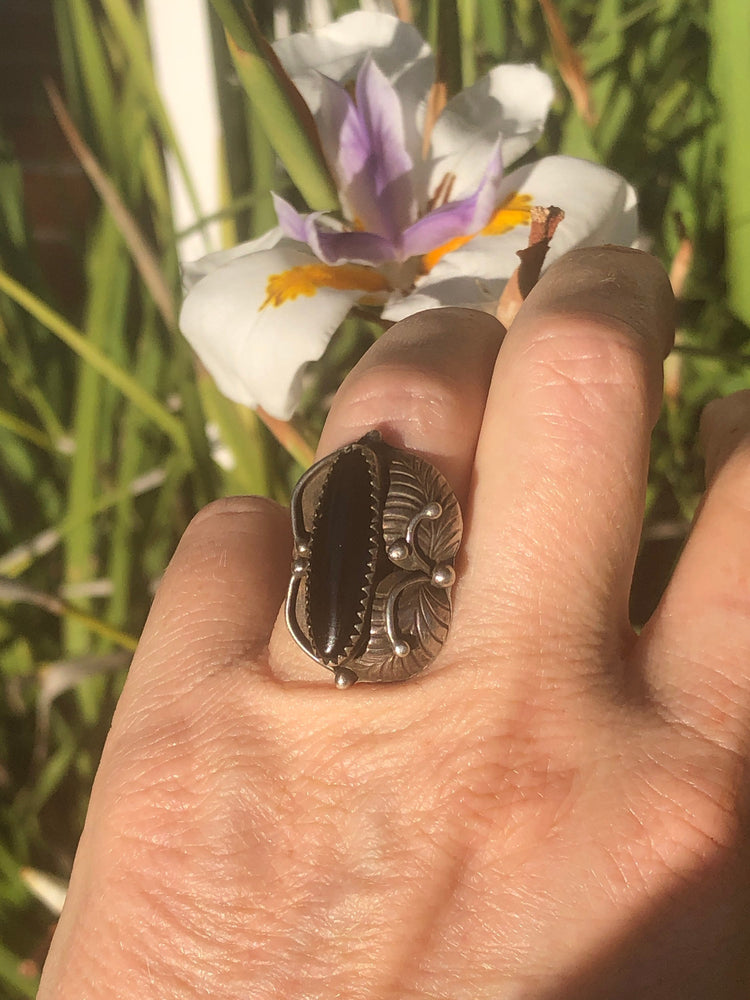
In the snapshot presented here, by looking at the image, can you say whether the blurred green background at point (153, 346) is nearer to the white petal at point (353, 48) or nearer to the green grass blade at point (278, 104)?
the white petal at point (353, 48)

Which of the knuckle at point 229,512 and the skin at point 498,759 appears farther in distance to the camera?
the knuckle at point 229,512

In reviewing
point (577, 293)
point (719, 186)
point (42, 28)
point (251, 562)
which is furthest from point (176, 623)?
point (42, 28)

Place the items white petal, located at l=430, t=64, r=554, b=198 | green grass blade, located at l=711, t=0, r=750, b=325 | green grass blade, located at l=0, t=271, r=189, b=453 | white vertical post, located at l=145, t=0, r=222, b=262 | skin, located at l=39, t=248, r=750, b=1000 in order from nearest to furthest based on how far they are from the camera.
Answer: skin, located at l=39, t=248, r=750, b=1000
green grass blade, located at l=711, t=0, r=750, b=325
white petal, located at l=430, t=64, r=554, b=198
green grass blade, located at l=0, t=271, r=189, b=453
white vertical post, located at l=145, t=0, r=222, b=262

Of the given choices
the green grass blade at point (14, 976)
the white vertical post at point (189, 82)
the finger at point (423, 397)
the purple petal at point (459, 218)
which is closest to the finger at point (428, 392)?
the finger at point (423, 397)

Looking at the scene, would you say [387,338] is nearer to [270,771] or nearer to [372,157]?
[372,157]

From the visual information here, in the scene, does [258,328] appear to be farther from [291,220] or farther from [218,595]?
[218,595]

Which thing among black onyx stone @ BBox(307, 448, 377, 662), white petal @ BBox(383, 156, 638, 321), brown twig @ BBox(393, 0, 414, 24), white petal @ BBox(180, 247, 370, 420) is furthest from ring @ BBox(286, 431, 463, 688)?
brown twig @ BBox(393, 0, 414, 24)

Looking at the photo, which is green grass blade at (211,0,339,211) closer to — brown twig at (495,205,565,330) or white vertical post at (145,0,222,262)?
brown twig at (495,205,565,330)
